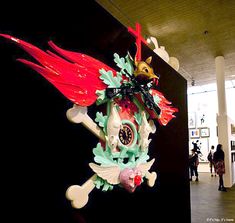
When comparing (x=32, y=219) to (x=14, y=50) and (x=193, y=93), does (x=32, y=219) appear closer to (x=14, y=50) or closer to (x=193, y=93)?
(x=14, y=50)

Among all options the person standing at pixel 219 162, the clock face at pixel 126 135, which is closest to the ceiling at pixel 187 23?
the person standing at pixel 219 162

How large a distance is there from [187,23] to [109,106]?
5.00 meters

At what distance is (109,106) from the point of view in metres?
1.39

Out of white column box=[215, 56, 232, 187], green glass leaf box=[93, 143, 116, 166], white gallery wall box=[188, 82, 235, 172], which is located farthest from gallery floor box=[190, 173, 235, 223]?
white gallery wall box=[188, 82, 235, 172]

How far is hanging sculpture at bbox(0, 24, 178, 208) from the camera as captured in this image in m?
1.13

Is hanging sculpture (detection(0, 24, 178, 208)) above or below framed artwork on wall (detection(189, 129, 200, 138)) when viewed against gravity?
below

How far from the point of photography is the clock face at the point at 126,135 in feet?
4.72

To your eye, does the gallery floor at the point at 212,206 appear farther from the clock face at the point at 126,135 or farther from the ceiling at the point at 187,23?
the ceiling at the point at 187,23

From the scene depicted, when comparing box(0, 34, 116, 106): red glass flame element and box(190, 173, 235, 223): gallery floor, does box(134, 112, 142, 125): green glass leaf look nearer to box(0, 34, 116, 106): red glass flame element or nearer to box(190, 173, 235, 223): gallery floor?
box(0, 34, 116, 106): red glass flame element

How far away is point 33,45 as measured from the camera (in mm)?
1079

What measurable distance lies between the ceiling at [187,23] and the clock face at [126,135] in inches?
158

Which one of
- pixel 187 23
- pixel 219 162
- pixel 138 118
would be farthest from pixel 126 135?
pixel 219 162

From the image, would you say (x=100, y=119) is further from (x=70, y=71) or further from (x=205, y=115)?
(x=205, y=115)

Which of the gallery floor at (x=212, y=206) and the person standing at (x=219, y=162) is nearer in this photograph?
the gallery floor at (x=212, y=206)
